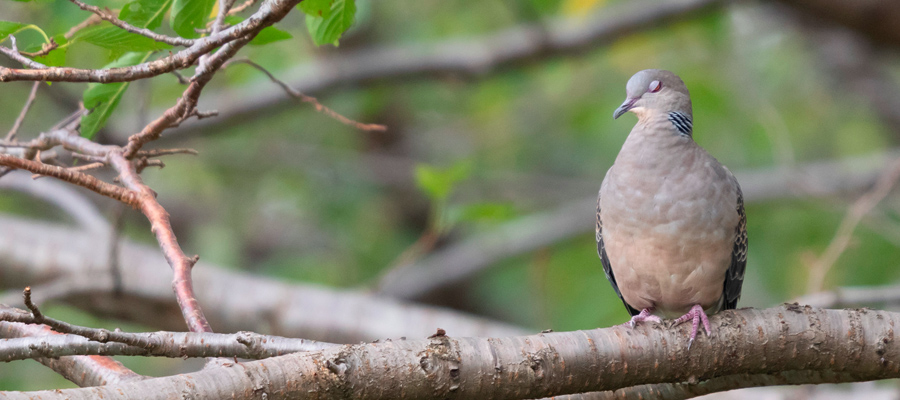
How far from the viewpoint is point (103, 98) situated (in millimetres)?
2010

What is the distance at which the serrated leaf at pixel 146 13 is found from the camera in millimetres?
1791

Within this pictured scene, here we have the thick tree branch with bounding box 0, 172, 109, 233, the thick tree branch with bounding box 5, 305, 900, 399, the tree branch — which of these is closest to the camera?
the thick tree branch with bounding box 5, 305, 900, 399

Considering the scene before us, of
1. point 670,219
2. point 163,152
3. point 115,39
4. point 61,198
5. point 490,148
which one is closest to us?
point 115,39

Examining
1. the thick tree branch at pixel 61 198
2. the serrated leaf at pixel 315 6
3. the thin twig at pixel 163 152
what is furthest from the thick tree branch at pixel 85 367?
the thick tree branch at pixel 61 198

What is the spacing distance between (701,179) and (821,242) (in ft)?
15.2

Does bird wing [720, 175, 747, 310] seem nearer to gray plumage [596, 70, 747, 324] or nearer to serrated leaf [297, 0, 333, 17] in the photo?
gray plumage [596, 70, 747, 324]

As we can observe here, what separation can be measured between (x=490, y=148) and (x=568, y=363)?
231 inches

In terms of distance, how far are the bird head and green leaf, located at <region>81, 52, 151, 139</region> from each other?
151 cm

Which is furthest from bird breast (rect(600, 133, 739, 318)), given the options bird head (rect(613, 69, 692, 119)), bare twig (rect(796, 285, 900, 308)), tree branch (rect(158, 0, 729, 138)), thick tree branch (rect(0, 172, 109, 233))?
thick tree branch (rect(0, 172, 109, 233))

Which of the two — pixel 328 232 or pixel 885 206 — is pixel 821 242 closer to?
pixel 885 206

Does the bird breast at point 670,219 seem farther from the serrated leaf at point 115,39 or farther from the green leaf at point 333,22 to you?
the serrated leaf at point 115,39

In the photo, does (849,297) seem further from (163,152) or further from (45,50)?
(45,50)

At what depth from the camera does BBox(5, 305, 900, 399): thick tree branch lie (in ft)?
4.76

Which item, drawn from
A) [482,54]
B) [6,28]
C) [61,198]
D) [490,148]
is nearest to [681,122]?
[6,28]
